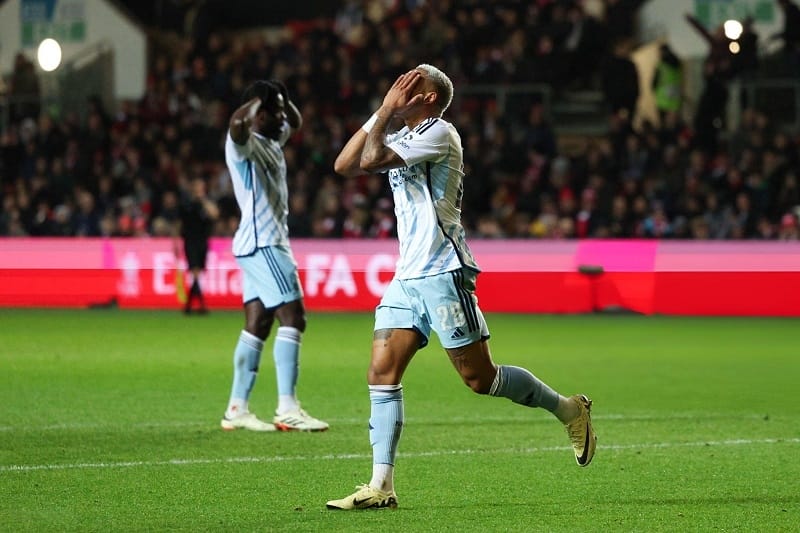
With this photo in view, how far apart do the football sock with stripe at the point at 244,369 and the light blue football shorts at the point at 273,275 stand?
0.29 m

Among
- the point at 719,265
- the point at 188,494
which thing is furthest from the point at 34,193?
the point at 188,494

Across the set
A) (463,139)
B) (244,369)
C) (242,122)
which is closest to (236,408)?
(244,369)

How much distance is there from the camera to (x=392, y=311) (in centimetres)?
722

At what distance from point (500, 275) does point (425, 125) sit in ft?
46.2

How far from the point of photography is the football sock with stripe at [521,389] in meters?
7.39

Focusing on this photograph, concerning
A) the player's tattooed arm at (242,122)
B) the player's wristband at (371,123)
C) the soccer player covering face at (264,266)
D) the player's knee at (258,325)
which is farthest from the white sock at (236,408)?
the player's wristband at (371,123)

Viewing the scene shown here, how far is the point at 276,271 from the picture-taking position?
395 inches

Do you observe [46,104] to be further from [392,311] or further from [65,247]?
[392,311]

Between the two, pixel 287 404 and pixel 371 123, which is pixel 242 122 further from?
pixel 371 123

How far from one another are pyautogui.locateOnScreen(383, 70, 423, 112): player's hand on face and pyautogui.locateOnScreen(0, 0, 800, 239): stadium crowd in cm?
1471

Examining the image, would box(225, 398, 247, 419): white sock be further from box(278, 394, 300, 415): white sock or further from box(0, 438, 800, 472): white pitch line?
box(0, 438, 800, 472): white pitch line

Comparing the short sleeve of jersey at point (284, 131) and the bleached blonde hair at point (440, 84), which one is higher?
the bleached blonde hair at point (440, 84)

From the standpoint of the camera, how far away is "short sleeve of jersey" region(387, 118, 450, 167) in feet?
22.9

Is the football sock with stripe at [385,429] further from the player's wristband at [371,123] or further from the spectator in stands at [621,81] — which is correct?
the spectator in stands at [621,81]
